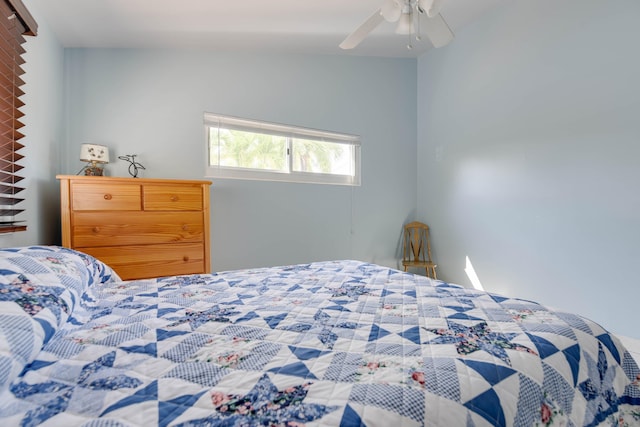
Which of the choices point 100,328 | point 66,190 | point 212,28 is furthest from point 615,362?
point 212,28

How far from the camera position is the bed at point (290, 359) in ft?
2.02

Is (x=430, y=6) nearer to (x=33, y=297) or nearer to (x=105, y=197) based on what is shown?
(x=33, y=297)

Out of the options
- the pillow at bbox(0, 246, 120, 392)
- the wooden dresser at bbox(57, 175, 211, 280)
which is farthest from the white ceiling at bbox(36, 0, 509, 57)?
the pillow at bbox(0, 246, 120, 392)

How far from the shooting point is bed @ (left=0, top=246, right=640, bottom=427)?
615 mm

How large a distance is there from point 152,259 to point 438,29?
2.42 meters

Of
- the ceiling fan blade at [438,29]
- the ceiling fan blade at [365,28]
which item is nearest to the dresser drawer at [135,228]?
the ceiling fan blade at [365,28]

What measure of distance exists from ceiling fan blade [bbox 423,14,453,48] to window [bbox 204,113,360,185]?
1510 millimetres

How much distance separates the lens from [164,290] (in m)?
1.45

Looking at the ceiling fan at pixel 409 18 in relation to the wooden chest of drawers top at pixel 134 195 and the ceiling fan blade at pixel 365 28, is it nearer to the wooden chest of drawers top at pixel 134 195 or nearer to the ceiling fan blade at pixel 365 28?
the ceiling fan blade at pixel 365 28

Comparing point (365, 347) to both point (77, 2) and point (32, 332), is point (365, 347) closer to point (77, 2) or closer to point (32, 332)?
point (32, 332)

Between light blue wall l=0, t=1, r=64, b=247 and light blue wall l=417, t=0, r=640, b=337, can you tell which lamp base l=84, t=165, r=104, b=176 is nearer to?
light blue wall l=0, t=1, r=64, b=247

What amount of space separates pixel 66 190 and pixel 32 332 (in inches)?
63.7

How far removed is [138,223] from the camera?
2.23 m

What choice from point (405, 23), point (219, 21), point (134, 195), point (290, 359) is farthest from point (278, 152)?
point (290, 359)
